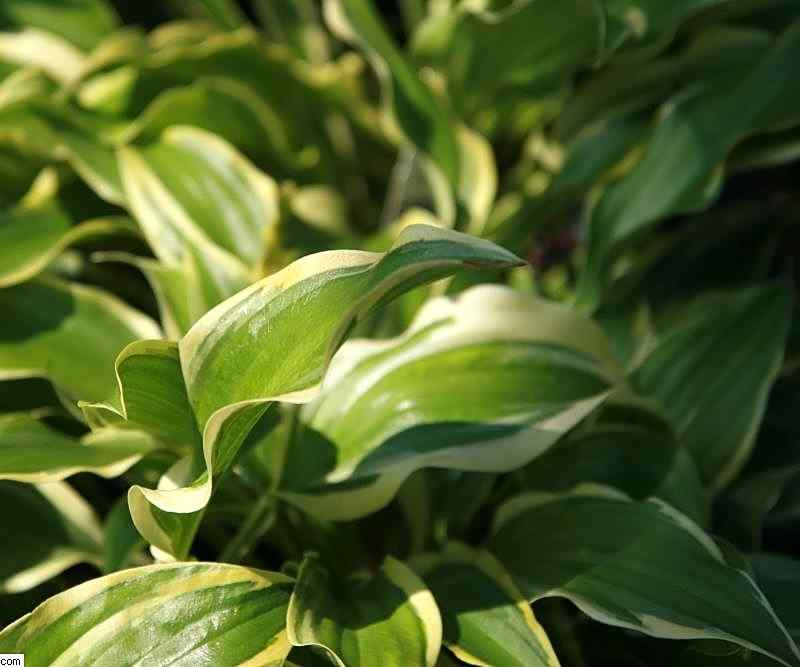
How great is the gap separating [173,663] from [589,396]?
331mm

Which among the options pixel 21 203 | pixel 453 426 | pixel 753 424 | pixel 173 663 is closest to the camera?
pixel 173 663

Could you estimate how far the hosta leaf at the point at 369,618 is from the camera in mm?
593

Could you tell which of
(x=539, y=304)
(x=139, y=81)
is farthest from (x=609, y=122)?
(x=139, y=81)

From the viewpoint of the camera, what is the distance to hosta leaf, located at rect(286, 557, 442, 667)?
59 cm

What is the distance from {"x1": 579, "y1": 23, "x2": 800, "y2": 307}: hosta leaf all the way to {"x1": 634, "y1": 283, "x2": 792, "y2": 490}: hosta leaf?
0.28ft

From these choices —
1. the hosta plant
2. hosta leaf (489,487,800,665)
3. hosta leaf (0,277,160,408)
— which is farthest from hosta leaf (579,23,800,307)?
hosta leaf (0,277,160,408)

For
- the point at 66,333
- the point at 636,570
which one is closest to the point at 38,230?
the point at 66,333

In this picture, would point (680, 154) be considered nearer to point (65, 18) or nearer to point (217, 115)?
point (217, 115)

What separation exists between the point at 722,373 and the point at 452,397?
0.88 ft

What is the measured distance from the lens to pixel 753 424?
2.66 ft

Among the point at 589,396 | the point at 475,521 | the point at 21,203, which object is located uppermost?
the point at 21,203

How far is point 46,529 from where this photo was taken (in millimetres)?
796

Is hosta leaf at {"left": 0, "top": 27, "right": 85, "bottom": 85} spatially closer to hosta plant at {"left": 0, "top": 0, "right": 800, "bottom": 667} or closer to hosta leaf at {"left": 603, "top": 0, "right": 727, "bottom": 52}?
hosta plant at {"left": 0, "top": 0, "right": 800, "bottom": 667}

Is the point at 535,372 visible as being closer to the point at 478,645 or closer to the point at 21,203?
the point at 478,645
